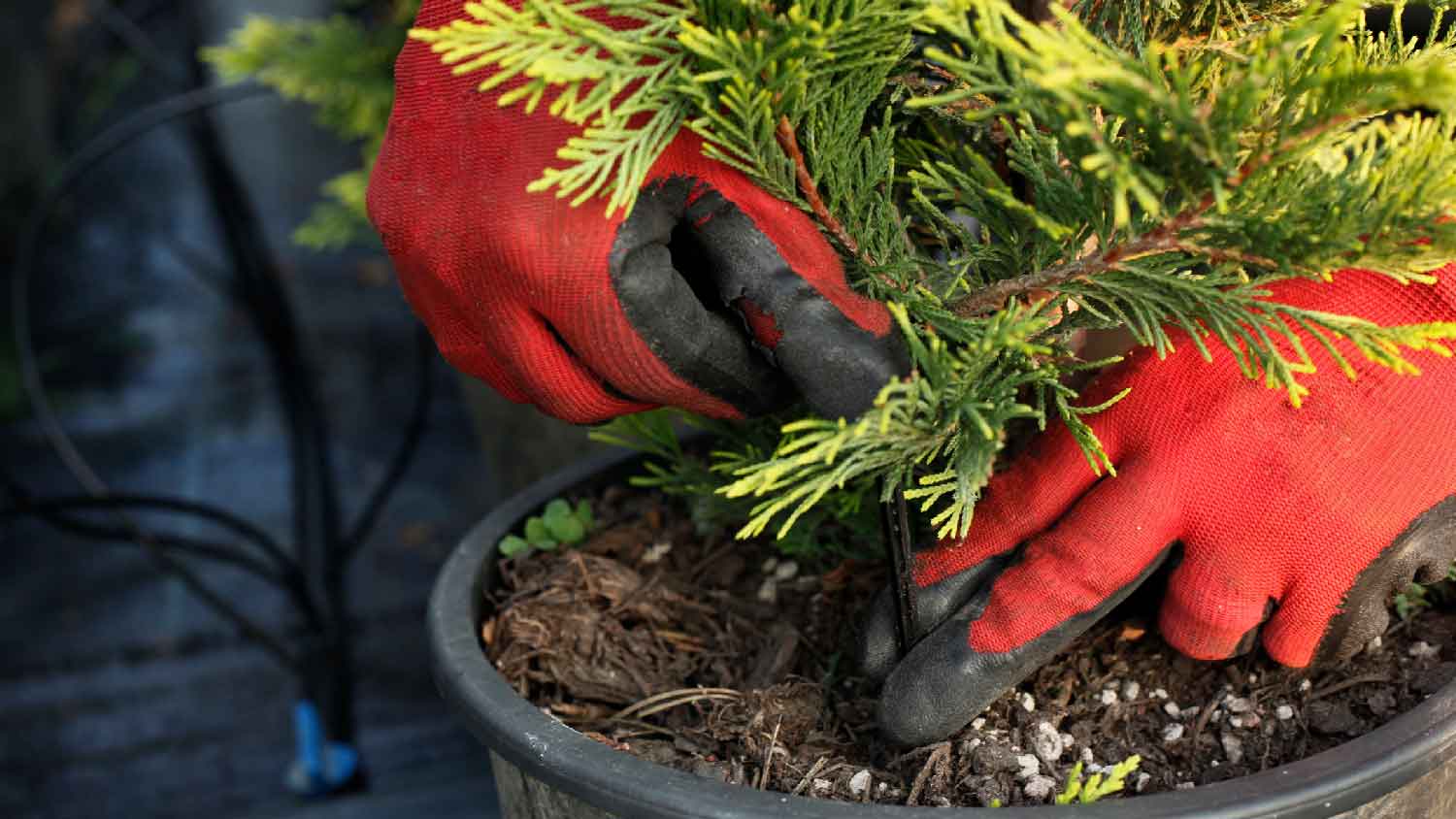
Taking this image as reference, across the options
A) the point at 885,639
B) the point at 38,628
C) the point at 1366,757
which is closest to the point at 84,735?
the point at 38,628

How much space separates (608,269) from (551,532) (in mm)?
528

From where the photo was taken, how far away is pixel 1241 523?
931mm

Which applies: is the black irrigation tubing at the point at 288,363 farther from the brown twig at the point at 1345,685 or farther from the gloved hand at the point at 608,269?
the brown twig at the point at 1345,685

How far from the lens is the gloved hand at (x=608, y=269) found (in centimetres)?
81

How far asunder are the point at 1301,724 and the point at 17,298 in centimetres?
197

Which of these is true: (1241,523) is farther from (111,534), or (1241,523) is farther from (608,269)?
(111,534)

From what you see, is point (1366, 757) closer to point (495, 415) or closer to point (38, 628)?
point (495, 415)

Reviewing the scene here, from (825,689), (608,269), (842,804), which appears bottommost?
(825,689)

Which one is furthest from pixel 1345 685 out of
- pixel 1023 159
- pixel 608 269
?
pixel 608 269

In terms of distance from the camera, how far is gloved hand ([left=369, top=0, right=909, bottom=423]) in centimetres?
81

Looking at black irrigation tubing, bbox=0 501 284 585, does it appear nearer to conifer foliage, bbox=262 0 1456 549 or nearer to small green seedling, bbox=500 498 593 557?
small green seedling, bbox=500 498 593 557

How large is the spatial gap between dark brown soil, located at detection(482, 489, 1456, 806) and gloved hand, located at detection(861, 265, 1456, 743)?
0.05m

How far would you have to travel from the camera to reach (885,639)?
3.39 feet

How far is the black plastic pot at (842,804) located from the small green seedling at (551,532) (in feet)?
0.78
